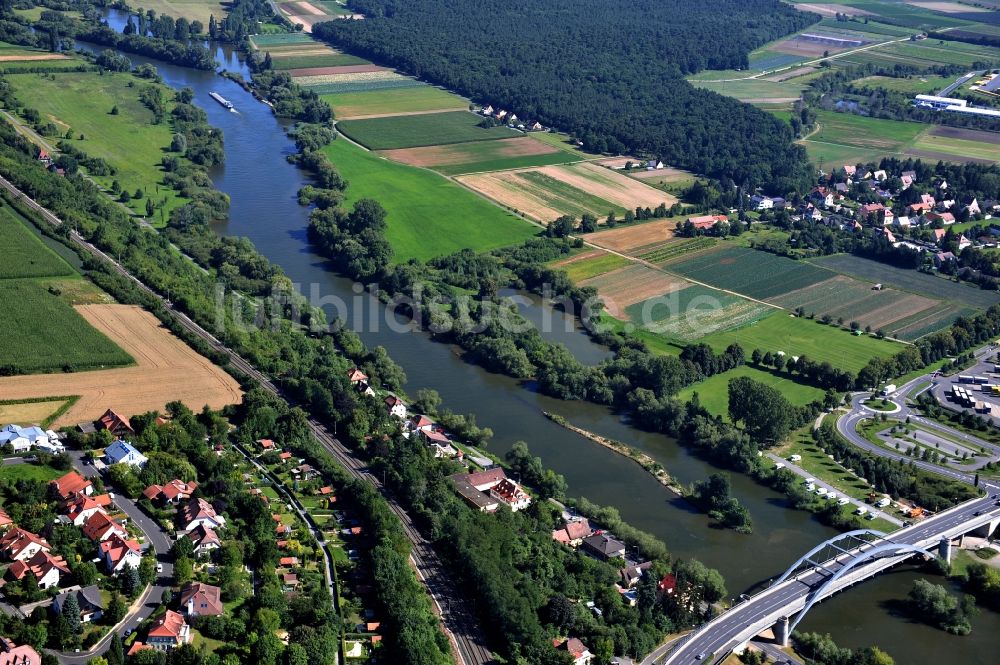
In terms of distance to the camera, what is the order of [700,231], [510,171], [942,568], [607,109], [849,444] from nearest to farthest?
[942,568]
[849,444]
[700,231]
[510,171]
[607,109]

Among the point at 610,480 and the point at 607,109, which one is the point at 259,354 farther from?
the point at 607,109

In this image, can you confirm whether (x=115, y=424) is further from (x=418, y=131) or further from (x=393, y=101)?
(x=393, y=101)

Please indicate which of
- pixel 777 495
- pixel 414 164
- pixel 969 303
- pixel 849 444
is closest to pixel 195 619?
pixel 777 495

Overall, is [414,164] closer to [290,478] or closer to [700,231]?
[700,231]

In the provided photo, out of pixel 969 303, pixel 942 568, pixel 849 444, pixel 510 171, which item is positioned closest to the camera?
pixel 942 568

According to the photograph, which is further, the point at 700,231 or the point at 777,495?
the point at 700,231

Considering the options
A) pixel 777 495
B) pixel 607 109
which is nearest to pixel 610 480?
pixel 777 495
